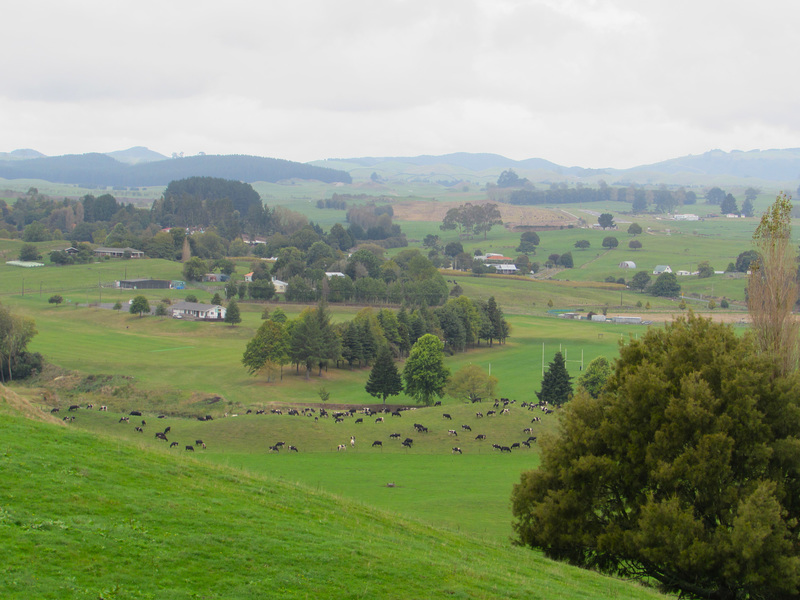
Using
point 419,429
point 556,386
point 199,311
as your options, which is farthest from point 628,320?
point 419,429

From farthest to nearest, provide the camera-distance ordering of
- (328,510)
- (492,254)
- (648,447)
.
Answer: (492,254)
(648,447)
(328,510)

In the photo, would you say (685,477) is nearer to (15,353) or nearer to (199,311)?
(15,353)

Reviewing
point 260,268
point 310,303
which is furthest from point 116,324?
point 260,268

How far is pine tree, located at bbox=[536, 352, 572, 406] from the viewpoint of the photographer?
66.4 m

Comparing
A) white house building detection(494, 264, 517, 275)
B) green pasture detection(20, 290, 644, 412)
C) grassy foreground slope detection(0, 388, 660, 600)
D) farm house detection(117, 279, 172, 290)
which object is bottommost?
green pasture detection(20, 290, 644, 412)

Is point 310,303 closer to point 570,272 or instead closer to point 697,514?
point 570,272

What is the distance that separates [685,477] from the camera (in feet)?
68.0

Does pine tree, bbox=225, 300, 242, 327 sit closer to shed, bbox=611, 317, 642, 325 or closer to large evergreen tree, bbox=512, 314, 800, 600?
shed, bbox=611, 317, 642, 325

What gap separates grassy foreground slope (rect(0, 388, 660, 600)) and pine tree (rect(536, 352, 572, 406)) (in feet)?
151

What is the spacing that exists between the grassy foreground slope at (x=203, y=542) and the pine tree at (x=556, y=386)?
46.1 m

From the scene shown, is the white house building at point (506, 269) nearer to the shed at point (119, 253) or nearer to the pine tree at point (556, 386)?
the shed at point (119, 253)

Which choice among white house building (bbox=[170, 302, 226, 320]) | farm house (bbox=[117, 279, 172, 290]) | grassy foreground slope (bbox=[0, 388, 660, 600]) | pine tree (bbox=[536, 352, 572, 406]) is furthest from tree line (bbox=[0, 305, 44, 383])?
grassy foreground slope (bbox=[0, 388, 660, 600])

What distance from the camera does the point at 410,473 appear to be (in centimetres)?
4178

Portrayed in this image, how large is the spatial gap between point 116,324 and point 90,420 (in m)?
51.9
